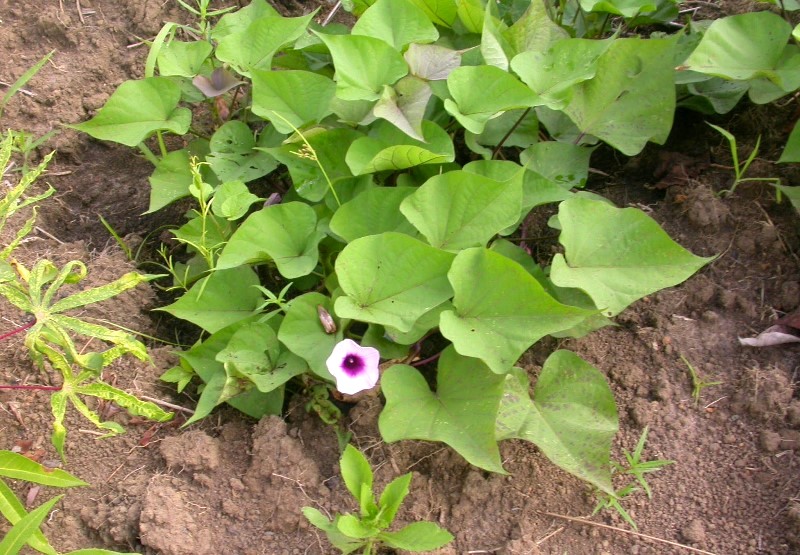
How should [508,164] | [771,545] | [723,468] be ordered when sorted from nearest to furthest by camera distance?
[771,545] < [723,468] < [508,164]

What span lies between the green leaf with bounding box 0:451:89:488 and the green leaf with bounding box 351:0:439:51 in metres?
1.26

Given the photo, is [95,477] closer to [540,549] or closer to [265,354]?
[265,354]

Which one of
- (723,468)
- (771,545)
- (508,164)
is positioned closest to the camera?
(771,545)

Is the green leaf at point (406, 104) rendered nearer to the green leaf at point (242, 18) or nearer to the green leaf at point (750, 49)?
the green leaf at point (242, 18)

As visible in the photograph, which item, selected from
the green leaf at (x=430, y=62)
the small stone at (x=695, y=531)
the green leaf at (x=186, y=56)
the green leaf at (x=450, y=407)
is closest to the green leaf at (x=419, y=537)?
the green leaf at (x=450, y=407)

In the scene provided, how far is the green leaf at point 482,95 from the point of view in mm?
1784

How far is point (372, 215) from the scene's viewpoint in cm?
180

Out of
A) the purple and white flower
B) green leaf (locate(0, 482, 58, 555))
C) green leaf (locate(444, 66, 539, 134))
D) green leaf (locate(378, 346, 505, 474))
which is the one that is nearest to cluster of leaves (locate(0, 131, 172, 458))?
green leaf (locate(0, 482, 58, 555))

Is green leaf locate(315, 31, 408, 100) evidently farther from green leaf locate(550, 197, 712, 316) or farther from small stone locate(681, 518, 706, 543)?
small stone locate(681, 518, 706, 543)

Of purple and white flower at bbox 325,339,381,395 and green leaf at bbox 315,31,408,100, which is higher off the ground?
green leaf at bbox 315,31,408,100

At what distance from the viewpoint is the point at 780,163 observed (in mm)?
2078

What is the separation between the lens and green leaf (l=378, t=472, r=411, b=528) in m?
1.44

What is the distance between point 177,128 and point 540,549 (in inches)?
53.8

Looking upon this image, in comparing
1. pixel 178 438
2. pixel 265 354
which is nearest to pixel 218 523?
pixel 178 438
